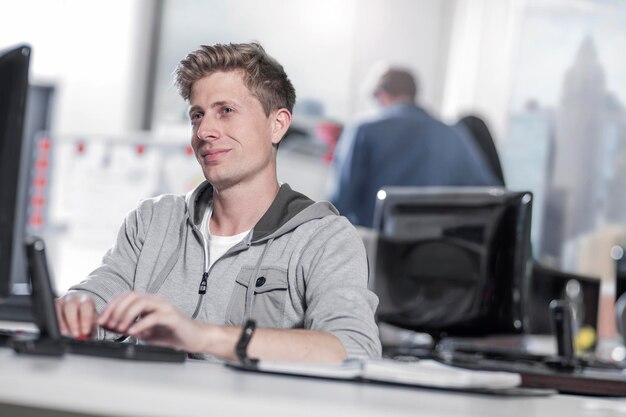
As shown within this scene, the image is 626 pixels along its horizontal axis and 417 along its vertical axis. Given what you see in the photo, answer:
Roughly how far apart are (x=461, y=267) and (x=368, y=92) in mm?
2044

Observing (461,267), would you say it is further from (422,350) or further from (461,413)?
(461,413)

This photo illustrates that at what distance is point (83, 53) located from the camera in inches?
202

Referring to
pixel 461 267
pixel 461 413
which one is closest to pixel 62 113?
pixel 461 267

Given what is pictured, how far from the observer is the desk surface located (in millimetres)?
848

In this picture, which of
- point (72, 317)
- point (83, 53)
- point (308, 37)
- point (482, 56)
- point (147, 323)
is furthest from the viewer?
point (482, 56)

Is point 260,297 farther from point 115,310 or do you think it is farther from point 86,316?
point 115,310

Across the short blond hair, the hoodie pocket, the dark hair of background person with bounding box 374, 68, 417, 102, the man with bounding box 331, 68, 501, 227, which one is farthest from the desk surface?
the dark hair of background person with bounding box 374, 68, 417, 102

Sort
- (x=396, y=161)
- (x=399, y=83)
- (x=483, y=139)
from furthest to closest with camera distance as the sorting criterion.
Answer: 1. (x=483, y=139)
2. (x=399, y=83)
3. (x=396, y=161)

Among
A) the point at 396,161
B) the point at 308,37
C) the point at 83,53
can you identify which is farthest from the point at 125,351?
the point at 308,37

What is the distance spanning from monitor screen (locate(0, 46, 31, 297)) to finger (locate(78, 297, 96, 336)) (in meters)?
0.24

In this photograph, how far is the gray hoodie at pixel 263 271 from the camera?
1686mm

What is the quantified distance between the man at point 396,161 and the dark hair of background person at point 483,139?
10.7 inches

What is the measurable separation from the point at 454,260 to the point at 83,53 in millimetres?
2920

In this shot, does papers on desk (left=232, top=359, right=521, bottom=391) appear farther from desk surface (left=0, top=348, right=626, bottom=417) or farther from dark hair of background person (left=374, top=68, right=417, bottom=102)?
dark hair of background person (left=374, top=68, right=417, bottom=102)
